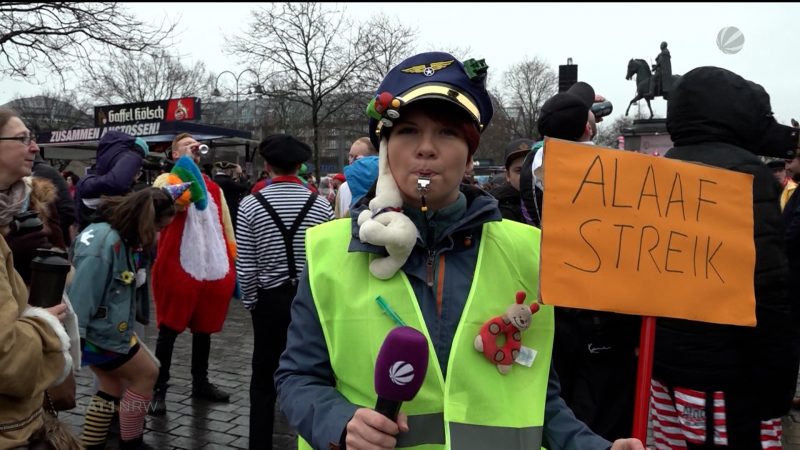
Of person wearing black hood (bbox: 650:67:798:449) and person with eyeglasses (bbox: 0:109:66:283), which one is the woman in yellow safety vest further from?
person with eyeglasses (bbox: 0:109:66:283)

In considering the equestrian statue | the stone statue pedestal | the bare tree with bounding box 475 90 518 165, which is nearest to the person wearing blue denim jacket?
the stone statue pedestal

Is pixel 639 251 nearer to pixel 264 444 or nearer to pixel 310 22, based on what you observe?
pixel 264 444

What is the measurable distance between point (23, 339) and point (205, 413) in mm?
3404

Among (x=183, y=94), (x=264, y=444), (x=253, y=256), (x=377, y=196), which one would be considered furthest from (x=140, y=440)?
(x=183, y=94)

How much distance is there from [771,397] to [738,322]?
2.64ft

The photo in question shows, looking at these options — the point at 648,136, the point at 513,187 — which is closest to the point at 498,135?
the point at 648,136

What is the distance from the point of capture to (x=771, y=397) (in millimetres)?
2490

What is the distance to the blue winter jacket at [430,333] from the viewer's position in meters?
1.60

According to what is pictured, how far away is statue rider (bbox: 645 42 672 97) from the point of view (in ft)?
67.9

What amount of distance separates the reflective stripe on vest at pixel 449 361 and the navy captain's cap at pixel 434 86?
1.22ft

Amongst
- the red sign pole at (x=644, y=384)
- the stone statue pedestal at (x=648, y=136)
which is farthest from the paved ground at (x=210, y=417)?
the stone statue pedestal at (x=648, y=136)

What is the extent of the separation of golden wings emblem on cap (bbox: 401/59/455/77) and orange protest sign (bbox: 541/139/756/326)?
1.25 feet

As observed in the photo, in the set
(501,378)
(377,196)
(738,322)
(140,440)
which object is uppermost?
(377,196)

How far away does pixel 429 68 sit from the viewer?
1767 mm
